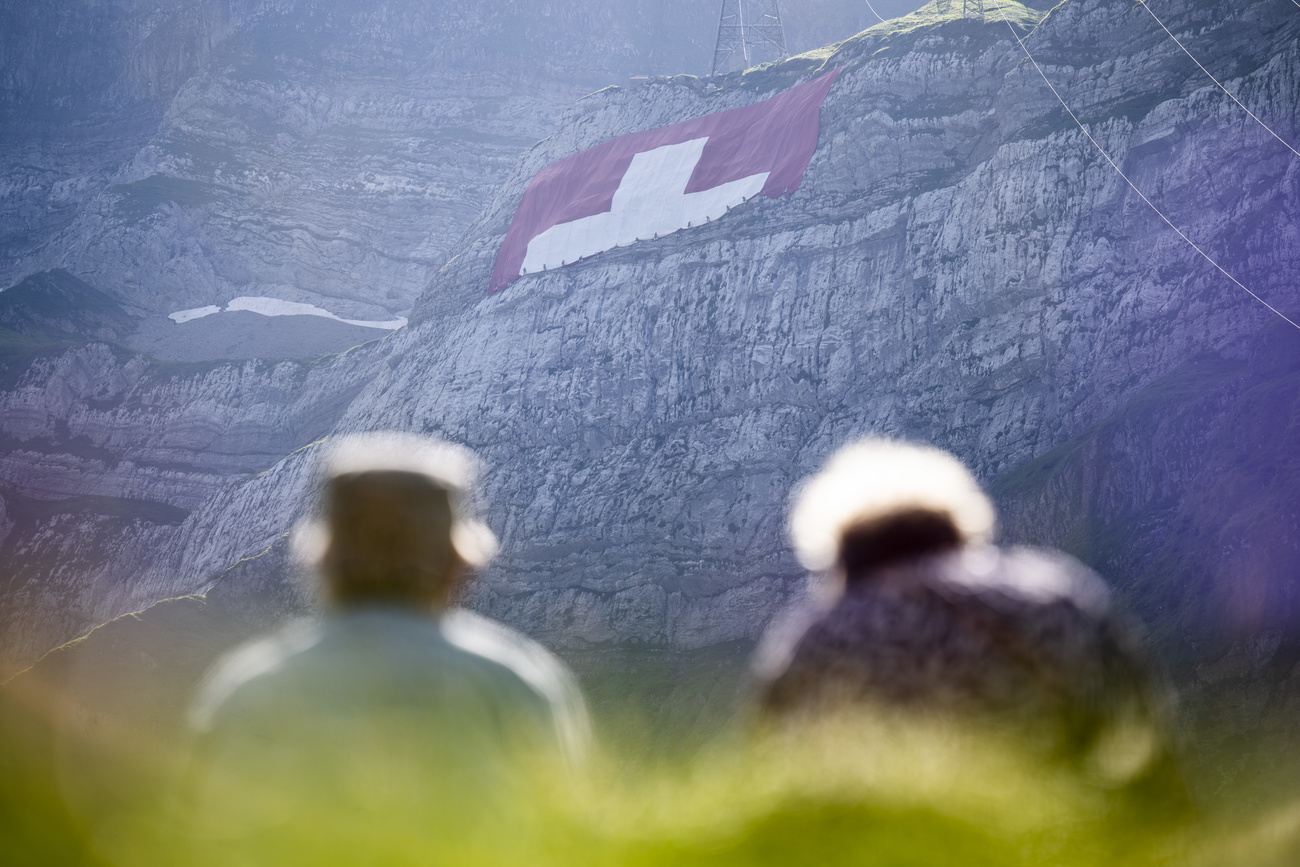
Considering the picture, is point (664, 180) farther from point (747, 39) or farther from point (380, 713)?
point (380, 713)

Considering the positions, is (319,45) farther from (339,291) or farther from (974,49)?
(974,49)

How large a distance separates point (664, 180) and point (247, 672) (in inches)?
1636

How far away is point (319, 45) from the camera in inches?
3041

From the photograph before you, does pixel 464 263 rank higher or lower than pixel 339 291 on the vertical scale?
lower

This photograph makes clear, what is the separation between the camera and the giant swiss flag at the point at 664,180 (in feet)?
132

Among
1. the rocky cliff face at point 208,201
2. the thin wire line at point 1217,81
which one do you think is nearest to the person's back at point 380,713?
the thin wire line at point 1217,81

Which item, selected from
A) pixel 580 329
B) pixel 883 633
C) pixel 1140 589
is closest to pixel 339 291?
pixel 580 329

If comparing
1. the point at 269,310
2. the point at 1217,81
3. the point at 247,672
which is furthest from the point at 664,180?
the point at 247,672

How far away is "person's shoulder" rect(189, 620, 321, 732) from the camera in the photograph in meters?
2.20

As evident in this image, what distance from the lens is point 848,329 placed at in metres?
34.4

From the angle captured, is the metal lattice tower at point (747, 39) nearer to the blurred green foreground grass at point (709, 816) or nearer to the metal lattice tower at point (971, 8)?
the metal lattice tower at point (971, 8)

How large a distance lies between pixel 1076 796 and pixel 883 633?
0.44 meters

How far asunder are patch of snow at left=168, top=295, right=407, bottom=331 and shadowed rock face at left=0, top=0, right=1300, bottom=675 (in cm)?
1628

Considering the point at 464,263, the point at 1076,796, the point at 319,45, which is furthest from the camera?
the point at 319,45
